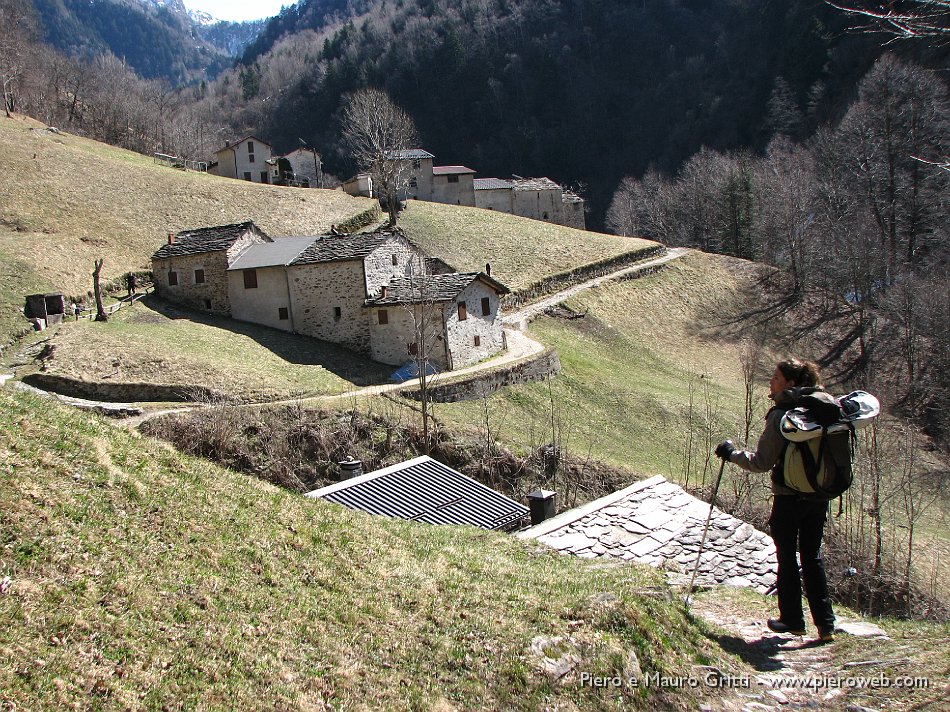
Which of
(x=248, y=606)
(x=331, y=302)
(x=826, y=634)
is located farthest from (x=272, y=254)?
(x=826, y=634)

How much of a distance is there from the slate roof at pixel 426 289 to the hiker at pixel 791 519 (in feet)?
81.5

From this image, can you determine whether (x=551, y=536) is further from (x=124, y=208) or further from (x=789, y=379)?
(x=124, y=208)

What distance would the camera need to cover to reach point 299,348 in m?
33.2

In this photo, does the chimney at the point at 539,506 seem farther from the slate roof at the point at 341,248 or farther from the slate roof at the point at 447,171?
the slate roof at the point at 447,171

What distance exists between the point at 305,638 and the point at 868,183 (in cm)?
6235

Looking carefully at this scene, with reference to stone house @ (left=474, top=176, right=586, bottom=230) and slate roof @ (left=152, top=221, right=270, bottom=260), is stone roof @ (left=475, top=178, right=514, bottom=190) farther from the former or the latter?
slate roof @ (left=152, top=221, right=270, bottom=260)

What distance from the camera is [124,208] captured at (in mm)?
47406

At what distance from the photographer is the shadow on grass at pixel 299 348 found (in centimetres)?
3138

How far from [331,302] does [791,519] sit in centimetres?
2949

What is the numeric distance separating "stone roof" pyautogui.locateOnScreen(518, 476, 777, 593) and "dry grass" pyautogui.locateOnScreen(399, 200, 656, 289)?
3522 centimetres

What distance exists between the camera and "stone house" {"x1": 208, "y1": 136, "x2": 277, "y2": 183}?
73.9m

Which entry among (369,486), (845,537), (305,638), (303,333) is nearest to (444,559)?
(305,638)

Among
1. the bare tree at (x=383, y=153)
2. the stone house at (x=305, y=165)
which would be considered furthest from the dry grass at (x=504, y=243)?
the stone house at (x=305, y=165)

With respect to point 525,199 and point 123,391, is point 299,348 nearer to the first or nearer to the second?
point 123,391
